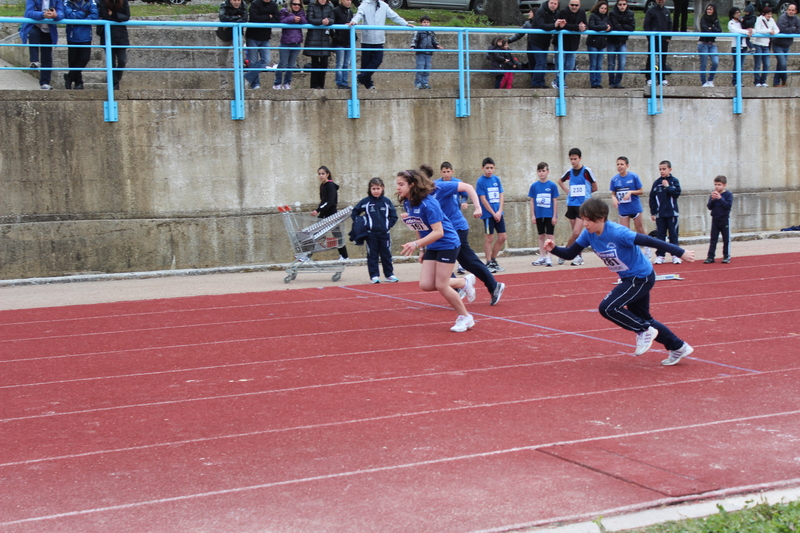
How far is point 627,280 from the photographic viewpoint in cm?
781

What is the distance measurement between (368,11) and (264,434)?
13.8 m

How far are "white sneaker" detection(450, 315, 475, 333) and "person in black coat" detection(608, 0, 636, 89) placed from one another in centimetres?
1161

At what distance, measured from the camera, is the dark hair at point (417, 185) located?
954cm

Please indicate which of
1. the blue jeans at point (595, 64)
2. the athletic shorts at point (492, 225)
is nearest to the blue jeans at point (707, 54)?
the blue jeans at point (595, 64)

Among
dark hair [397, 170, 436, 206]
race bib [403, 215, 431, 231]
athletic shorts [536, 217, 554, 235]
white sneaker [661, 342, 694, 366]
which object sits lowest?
white sneaker [661, 342, 694, 366]

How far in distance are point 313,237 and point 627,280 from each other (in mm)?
7392

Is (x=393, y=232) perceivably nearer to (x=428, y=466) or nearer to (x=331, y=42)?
(x=331, y=42)

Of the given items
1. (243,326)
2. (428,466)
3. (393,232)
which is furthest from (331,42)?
(428,466)

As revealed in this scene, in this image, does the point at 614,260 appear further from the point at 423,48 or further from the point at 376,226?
the point at 423,48

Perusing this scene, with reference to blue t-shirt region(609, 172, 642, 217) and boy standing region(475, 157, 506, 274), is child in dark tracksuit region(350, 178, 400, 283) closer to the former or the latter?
boy standing region(475, 157, 506, 274)

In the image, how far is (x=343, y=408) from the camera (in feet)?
21.6

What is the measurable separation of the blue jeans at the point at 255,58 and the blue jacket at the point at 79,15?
2.90 metres

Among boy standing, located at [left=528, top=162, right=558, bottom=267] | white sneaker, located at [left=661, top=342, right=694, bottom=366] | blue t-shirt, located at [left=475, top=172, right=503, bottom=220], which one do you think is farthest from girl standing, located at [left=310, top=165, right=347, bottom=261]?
white sneaker, located at [left=661, top=342, right=694, bottom=366]

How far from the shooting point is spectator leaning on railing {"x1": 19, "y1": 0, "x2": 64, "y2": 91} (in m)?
15.1
